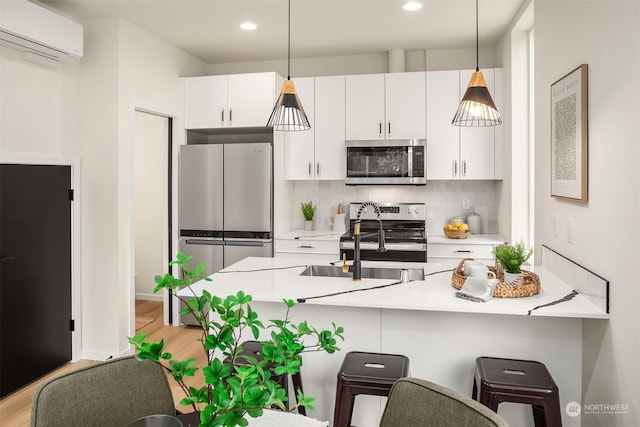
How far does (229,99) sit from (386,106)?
1464mm

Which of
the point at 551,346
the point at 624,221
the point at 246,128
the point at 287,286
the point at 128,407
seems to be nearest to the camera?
the point at 128,407

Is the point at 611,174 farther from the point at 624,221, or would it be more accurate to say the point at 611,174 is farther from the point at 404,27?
the point at 404,27

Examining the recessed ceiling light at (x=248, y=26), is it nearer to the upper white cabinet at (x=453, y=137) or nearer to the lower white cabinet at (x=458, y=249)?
the upper white cabinet at (x=453, y=137)

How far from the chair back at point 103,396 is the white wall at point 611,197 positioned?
1.64 metres

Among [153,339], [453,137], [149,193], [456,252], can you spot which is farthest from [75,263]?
[453,137]

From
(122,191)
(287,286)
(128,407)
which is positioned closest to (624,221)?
(287,286)

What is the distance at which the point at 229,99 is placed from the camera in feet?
14.6

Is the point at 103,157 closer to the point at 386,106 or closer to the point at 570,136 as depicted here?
the point at 386,106

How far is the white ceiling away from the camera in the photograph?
3420 mm

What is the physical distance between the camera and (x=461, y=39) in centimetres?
425

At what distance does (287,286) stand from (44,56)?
2.42 m

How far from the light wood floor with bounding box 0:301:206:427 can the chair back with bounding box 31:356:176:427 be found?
1.48m

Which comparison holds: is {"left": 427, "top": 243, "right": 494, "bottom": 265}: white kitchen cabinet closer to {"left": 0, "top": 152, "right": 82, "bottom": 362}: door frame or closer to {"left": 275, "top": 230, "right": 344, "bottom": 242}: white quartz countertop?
{"left": 275, "top": 230, "right": 344, "bottom": 242}: white quartz countertop

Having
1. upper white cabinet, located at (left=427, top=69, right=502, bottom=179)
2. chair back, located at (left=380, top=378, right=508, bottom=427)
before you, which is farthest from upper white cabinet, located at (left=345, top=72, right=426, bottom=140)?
chair back, located at (left=380, top=378, right=508, bottom=427)
